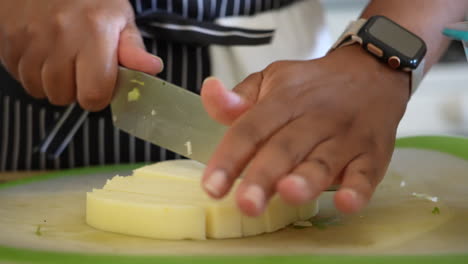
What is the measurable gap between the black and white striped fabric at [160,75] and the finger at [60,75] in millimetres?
280

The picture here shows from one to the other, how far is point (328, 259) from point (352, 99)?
23 cm

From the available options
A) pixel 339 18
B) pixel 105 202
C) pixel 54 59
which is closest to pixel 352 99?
pixel 105 202

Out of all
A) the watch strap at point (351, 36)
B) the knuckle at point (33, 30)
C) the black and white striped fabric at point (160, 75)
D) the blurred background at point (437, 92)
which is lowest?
the blurred background at point (437, 92)

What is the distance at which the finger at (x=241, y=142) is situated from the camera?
28.8 inches

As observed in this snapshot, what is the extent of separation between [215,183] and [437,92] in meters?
2.32

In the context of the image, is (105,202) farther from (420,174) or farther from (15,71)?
(420,174)

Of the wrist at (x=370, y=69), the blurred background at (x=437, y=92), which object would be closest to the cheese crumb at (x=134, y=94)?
the wrist at (x=370, y=69)

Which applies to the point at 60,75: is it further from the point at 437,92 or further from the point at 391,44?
the point at 437,92

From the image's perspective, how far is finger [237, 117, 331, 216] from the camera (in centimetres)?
70

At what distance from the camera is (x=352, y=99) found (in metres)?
0.91

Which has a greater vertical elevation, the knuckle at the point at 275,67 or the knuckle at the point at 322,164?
the knuckle at the point at 275,67

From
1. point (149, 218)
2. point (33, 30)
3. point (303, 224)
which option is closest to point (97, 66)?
point (33, 30)

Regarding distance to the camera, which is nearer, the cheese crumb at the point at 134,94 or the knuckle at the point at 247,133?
the knuckle at the point at 247,133

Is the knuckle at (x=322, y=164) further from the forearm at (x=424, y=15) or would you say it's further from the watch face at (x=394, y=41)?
the forearm at (x=424, y=15)
